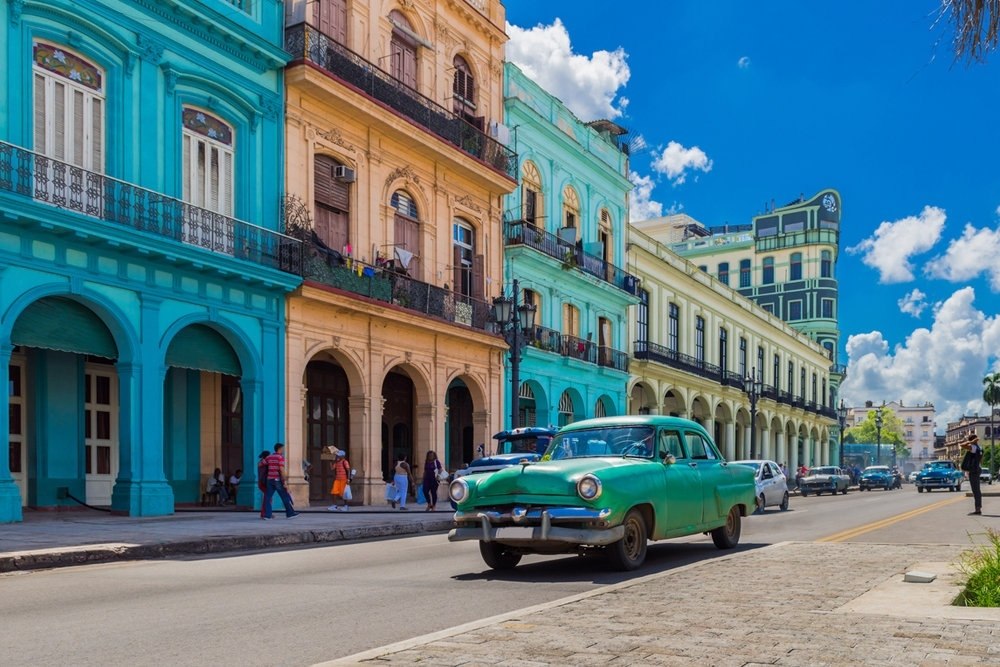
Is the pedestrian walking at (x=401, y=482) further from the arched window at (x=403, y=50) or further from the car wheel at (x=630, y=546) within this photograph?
the car wheel at (x=630, y=546)

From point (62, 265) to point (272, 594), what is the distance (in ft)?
35.3

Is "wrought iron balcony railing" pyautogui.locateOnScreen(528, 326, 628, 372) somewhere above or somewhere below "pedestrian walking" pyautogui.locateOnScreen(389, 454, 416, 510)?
above

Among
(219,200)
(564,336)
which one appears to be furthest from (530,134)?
(219,200)

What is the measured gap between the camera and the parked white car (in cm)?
2550

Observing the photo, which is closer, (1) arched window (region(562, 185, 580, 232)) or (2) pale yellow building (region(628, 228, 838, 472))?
(1) arched window (region(562, 185, 580, 232))

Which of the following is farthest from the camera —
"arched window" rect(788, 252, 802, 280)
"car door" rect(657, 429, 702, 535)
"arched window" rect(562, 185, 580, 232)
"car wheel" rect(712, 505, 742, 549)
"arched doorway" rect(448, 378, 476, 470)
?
"arched window" rect(788, 252, 802, 280)

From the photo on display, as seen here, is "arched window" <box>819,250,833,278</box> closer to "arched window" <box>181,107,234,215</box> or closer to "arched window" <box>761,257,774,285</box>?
"arched window" <box>761,257,774,285</box>

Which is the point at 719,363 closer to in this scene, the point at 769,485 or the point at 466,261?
the point at 466,261

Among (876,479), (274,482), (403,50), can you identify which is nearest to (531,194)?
(403,50)

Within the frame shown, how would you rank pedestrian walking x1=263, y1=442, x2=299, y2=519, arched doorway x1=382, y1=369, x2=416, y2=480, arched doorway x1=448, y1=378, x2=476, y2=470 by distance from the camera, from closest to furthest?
pedestrian walking x1=263, y1=442, x2=299, y2=519
arched doorway x1=382, y1=369, x2=416, y2=480
arched doorway x1=448, y1=378, x2=476, y2=470

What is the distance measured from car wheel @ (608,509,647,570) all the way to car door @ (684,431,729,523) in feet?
5.21

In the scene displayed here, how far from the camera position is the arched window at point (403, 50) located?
92.7 feet

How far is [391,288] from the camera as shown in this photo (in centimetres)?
2664

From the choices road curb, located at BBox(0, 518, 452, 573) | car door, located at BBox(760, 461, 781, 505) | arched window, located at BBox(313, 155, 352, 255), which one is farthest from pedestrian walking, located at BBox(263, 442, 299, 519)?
car door, located at BBox(760, 461, 781, 505)
